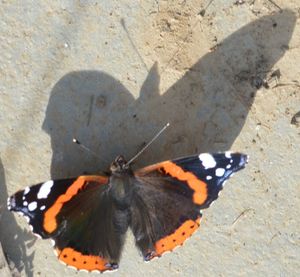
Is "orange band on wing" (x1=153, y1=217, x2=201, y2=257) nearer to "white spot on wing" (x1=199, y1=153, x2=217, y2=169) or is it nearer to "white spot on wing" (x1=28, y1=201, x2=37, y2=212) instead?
"white spot on wing" (x1=199, y1=153, x2=217, y2=169)

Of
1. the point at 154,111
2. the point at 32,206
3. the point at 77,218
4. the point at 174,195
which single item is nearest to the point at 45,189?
the point at 32,206

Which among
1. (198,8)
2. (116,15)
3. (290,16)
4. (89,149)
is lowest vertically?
(89,149)

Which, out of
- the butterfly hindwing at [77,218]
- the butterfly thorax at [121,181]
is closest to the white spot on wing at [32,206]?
the butterfly hindwing at [77,218]

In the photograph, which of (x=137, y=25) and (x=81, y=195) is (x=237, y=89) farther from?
(x=81, y=195)

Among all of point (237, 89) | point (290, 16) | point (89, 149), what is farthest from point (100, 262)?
point (290, 16)

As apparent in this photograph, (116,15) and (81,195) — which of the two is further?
(116,15)

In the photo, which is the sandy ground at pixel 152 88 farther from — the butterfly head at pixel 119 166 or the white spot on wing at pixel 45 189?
the white spot on wing at pixel 45 189

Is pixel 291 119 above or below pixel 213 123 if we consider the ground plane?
above

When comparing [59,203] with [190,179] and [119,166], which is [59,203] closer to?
[119,166]
